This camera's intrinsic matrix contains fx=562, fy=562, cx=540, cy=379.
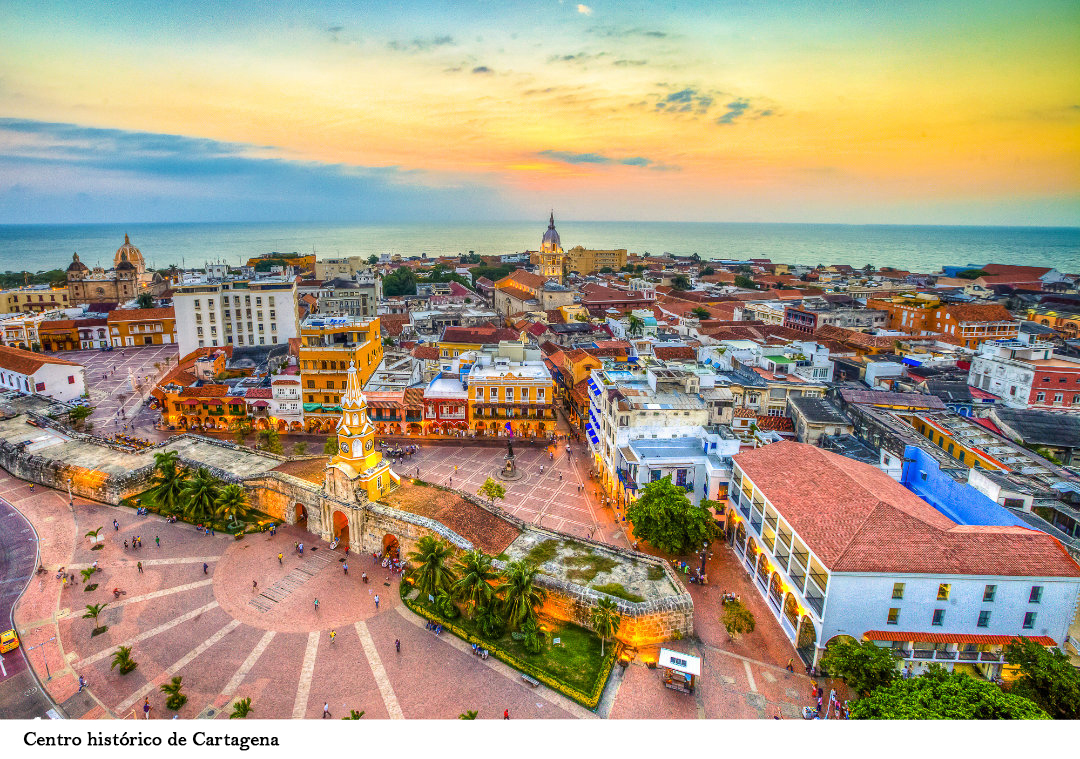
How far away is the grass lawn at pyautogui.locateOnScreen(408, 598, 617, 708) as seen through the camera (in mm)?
20656

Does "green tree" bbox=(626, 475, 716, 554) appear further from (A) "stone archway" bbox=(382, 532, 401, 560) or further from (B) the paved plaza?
(A) "stone archway" bbox=(382, 532, 401, 560)

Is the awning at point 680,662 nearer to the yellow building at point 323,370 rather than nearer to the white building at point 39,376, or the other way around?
the yellow building at point 323,370

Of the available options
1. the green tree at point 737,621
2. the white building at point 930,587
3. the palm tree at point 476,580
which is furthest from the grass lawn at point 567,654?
the white building at point 930,587

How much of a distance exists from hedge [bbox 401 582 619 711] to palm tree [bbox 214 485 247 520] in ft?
47.0

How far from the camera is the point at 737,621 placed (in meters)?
23.0

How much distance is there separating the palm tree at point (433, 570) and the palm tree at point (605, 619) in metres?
6.35

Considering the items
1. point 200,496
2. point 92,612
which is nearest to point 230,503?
point 200,496

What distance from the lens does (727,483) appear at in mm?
31797

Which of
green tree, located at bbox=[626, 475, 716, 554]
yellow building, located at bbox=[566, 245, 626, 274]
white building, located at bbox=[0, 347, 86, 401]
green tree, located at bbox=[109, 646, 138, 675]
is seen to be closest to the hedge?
green tree, located at bbox=[626, 475, 716, 554]

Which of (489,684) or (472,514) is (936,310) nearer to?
(472,514)

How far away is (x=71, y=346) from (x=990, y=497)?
95.8 m

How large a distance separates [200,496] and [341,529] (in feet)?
28.6

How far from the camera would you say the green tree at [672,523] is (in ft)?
90.4

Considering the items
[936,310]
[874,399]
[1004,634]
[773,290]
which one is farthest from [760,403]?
[773,290]
